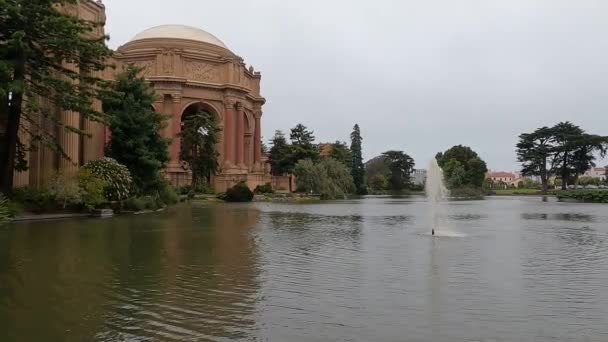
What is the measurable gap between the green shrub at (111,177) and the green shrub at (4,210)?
5063 mm

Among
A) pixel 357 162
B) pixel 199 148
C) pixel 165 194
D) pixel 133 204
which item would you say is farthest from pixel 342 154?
pixel 133 204

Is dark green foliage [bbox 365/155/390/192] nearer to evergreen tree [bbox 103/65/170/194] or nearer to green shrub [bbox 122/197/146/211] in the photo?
Answer: evergreen tree [bbox 103/65/170/194]

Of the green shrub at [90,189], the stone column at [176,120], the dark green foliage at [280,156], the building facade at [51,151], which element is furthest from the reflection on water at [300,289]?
the dark green foliage at [280,156]

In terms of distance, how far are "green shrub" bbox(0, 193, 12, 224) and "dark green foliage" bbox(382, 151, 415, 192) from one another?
91122 mm

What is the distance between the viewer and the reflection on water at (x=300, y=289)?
5.18 m

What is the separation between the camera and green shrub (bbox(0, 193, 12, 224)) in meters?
15.8

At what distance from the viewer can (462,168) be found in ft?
281

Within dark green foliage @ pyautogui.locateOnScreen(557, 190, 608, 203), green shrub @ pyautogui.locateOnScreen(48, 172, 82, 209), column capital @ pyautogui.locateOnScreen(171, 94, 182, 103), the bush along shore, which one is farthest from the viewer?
column capital @ pyautogui.locateOnScreen(171, 94, 182, 103)

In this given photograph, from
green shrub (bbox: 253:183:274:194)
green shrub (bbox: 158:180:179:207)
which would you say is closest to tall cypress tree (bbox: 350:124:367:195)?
green shrub (bbox: 253:183:274:194)

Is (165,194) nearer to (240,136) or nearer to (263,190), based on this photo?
(263,190)

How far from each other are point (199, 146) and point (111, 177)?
84.7 ft

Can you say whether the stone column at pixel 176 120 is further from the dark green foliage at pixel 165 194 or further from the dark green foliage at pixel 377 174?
the dark green foliage at pixel 377 174

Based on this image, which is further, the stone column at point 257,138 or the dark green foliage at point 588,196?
the stone column at point 257,138

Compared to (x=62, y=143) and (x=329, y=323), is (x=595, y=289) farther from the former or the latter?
(x=62, y=143)
